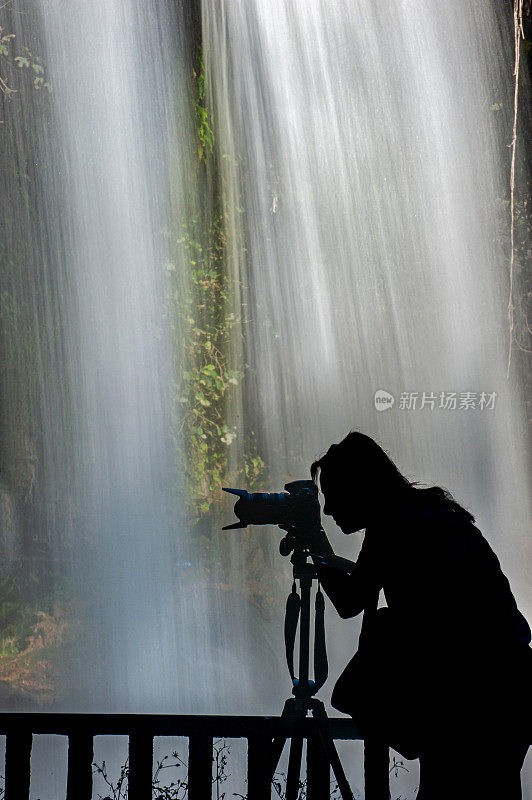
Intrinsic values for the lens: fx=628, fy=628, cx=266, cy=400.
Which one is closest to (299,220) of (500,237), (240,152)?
(240,152)

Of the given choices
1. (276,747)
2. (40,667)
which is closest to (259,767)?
(276,747)

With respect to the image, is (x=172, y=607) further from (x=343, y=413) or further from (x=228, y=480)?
(x=343, y=413)

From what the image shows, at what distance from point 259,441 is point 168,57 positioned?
362cm

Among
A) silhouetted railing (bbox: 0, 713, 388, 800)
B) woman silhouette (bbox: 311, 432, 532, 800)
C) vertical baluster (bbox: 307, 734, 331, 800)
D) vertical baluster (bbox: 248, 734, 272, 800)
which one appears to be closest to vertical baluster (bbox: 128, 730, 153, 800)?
silhouetted railing (bbox: 0, 713, 388, 800)

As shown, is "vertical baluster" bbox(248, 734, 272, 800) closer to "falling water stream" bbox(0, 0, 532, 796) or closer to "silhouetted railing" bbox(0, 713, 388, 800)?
"silhouetted railing" bbox(0, 713, 388, 800)

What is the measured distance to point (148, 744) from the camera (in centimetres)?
151

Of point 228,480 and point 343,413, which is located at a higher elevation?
point 343,413

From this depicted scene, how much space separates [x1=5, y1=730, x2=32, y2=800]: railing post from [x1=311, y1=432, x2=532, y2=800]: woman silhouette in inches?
30.8

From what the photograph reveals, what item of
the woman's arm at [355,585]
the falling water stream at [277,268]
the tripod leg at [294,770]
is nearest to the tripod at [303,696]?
the tripod leg at [294,770]

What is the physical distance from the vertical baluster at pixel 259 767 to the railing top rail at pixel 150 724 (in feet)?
0.07

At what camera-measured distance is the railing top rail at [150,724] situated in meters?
1.49

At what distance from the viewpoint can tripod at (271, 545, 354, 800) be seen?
144 cm

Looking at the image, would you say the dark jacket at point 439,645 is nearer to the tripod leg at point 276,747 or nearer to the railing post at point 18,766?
the tripod leg at point 276,747

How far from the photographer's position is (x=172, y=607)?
480cm
